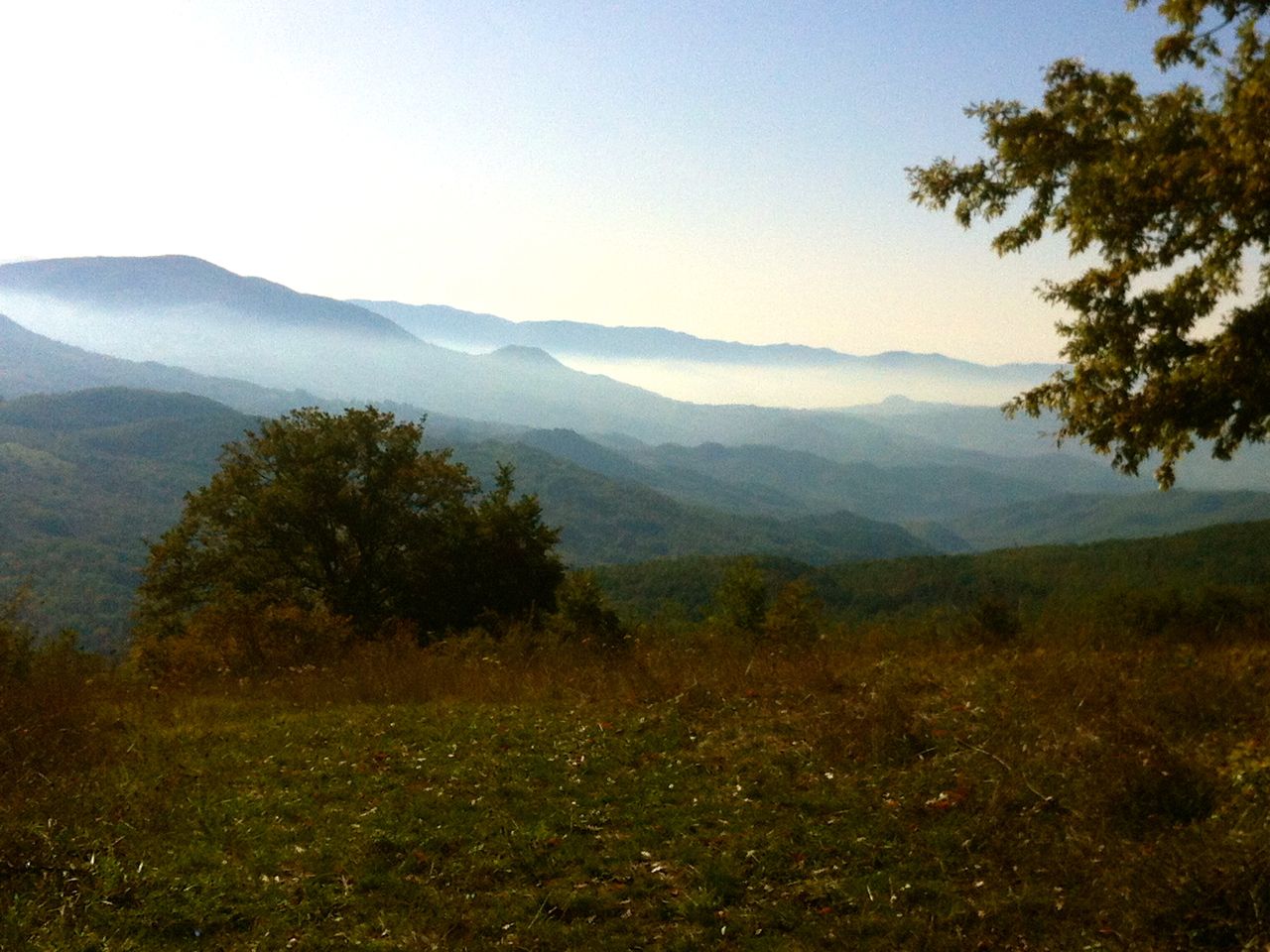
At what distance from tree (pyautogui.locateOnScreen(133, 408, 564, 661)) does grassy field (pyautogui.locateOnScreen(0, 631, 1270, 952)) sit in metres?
19.0

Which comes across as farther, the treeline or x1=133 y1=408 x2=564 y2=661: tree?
the treeline

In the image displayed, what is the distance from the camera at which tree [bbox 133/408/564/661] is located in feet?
92.2

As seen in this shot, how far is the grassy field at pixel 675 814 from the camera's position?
180 inches

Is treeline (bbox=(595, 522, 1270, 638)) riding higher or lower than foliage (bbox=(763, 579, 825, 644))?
lower

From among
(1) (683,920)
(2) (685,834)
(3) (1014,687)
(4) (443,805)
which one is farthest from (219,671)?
(3) (1014,687)

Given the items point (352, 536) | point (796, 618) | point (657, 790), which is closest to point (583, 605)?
point (796, 618)

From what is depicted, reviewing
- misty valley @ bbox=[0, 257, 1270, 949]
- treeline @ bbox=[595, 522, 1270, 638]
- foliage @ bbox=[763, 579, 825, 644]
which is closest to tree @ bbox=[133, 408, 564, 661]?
foliage @ bbox=[763, 579, 825, 644]

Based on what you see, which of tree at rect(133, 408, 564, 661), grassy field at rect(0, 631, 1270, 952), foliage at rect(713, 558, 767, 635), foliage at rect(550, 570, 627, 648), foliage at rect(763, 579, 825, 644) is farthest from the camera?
foliage at rect(713, 558, 767, 635)

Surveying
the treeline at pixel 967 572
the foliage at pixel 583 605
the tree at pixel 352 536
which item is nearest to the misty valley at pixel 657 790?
the foliage at pixel 583 605

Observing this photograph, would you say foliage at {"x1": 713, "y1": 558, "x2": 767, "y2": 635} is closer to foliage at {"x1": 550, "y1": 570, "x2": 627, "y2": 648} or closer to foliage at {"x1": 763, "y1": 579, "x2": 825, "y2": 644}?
foliage at {"x1": 763, "y1": 579, "x2": 825, "y2": 644}

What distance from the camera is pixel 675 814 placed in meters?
6.33

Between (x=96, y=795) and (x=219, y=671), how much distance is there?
6.50 metres

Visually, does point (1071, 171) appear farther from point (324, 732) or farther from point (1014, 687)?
point (324, 732)

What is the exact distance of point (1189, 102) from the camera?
34.4 feet
